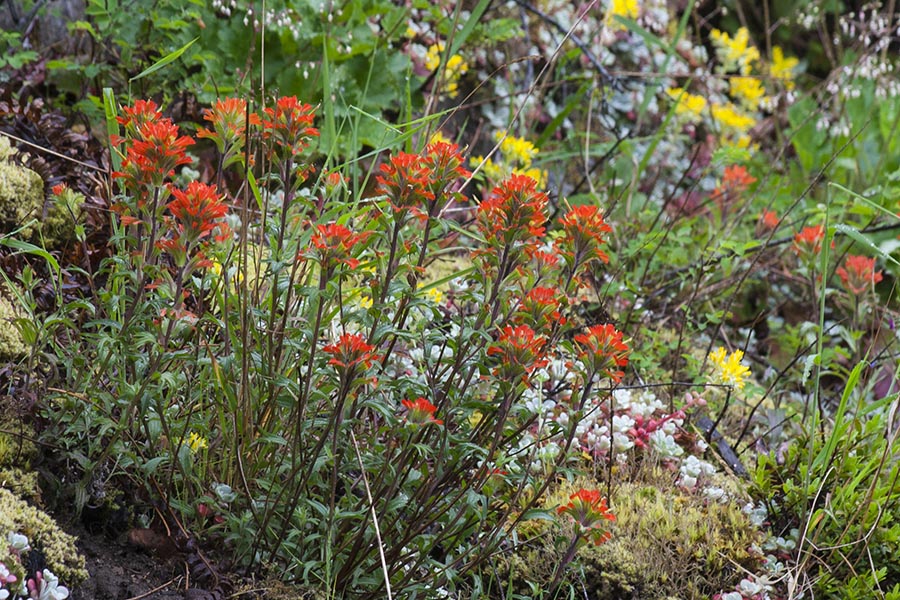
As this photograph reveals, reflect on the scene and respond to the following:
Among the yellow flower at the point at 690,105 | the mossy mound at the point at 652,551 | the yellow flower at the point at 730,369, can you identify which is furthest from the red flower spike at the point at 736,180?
the mossy mound at the point at 652,551

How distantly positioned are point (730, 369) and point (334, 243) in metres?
1.51

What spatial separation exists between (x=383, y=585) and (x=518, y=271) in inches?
27.0

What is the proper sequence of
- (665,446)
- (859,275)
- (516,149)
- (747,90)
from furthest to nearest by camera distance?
1. (747,90)
2. (516,149)
3. (859,275)
4. (665,446)

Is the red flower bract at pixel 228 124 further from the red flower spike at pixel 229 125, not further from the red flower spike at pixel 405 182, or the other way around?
the red flower spike at pixel 405 182

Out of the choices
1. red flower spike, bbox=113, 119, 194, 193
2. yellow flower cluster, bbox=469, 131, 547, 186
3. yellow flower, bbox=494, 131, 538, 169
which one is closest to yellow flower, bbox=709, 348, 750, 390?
yellow flower cluster, bbox=469, 131, 547, 186

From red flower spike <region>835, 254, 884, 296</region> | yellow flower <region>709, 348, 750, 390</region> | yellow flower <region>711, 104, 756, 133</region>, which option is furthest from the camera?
yellow flower <region>711, 104, 756, 133</region>

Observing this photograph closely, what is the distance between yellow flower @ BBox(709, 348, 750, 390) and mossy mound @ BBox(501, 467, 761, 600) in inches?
15.4

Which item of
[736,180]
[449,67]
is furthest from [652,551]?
[449,67]

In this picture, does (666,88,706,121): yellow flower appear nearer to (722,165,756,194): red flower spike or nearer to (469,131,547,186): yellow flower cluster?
(722,165,756,194): red flower spike

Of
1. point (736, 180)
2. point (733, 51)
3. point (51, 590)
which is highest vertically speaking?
point (733, 51)

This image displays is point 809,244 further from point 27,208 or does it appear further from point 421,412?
point 27,208

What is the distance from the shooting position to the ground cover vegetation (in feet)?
5.42

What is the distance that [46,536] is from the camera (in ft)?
5.58

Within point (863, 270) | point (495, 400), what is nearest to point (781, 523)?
point (863, 270)
